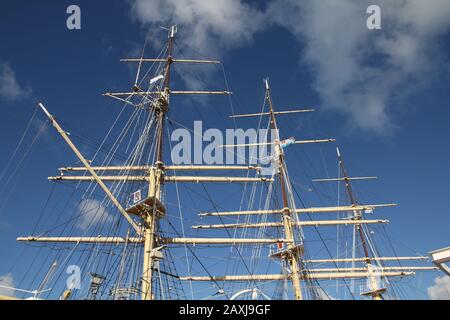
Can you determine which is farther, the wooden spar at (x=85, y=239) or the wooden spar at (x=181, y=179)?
the wooden spar at (x=181, y=179)

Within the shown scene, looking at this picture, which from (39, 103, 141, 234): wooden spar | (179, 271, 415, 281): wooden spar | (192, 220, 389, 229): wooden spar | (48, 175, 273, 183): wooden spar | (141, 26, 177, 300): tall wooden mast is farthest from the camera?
(192, 220, 389, 229): wooden spar

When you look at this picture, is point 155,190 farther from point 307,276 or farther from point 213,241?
point 307,276

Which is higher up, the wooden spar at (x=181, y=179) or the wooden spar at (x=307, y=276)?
the wooden spar at (x=181, y=179)

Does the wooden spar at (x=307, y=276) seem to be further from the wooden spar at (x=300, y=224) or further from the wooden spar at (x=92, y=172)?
the wooden spar at (x=92, y=172)

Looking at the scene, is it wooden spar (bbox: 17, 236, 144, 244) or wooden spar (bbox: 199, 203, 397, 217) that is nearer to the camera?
wooden spar (bbox: 17, 236, 144, 244)

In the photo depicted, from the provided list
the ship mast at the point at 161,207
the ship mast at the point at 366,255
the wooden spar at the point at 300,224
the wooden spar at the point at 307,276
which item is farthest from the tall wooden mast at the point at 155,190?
the ship mast at the point at 366,255

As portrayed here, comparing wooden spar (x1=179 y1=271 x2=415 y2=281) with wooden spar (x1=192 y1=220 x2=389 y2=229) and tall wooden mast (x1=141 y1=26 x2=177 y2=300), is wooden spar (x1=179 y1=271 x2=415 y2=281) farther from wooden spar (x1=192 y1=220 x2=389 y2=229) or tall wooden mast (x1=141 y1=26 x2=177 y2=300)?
tall wooden mast (x1=141 y1=26 x2=177 y2=300)

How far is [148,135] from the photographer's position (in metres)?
27.1

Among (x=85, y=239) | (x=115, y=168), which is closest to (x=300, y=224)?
(x=115, y=168)

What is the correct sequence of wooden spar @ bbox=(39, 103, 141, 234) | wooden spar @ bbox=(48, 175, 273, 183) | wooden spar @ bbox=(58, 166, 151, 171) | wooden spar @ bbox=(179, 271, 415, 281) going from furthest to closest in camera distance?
wooden spar @ bbox=(179, 271, 415, 281) < wooden spar @ bbox=(48, 175, 273, 183) < wooden spar @ bbox=(58, 166, 151, 171) < wooden spar @ bbox=(39, 103, 141, 234)

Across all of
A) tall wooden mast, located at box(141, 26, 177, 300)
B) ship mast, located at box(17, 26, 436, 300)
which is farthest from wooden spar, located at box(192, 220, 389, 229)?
tall wooden mast, located at box(141, 26, 177, 300)
